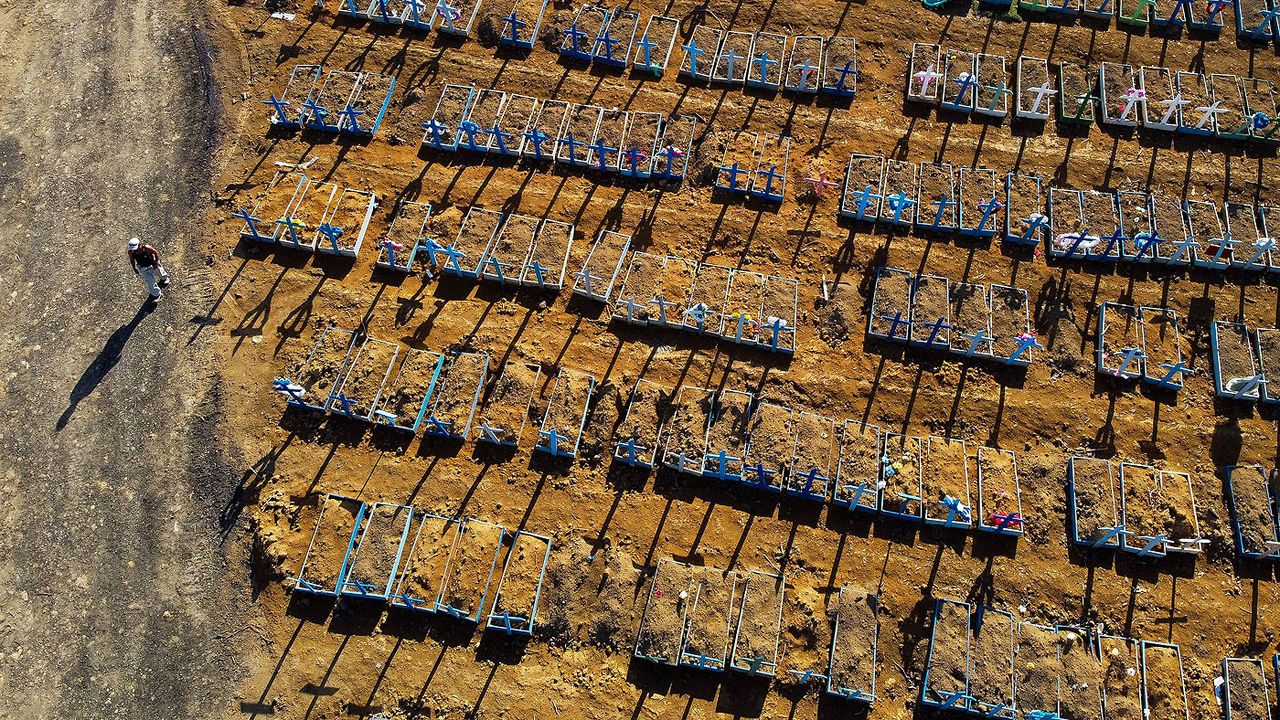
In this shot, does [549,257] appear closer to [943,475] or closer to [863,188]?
[863,188]

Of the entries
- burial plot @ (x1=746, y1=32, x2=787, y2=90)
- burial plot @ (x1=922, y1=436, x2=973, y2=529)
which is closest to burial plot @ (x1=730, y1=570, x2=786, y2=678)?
burial plot @ (x1=922, y1=436, x2=973, y2=529)

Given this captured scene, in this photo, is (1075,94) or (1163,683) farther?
(1075,94)

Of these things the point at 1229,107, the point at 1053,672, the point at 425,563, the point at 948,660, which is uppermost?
the point at 1229,107

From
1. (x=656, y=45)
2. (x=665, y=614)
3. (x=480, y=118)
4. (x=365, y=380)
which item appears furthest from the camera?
(x=656, y=45)

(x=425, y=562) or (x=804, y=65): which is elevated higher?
(x=804, y=65)

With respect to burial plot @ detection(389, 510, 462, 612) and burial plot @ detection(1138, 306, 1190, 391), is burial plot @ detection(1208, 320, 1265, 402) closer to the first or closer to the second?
burial plot @ detection(1138, 306, 1190, 391)

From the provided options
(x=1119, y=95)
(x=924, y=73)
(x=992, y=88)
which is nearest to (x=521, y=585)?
(x=924, y=73)
